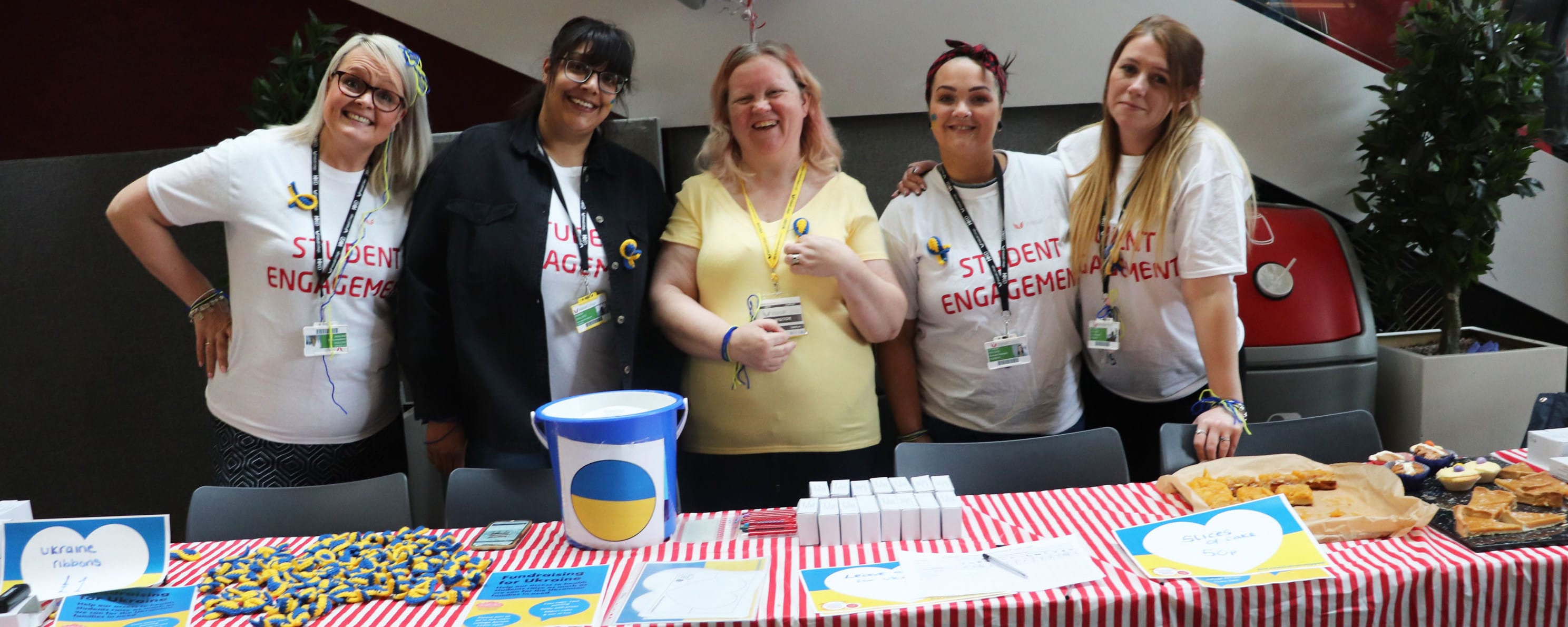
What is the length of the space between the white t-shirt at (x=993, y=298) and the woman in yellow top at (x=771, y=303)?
0.14 meters

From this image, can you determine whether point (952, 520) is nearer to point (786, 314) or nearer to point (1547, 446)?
point (786, 314)

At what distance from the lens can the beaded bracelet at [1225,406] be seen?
6.12ft

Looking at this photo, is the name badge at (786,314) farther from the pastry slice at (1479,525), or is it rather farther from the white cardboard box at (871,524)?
the pastry slice at (1479,525)

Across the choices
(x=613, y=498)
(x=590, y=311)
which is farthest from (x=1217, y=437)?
(x=590, y=311)

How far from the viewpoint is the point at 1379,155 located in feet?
10.6

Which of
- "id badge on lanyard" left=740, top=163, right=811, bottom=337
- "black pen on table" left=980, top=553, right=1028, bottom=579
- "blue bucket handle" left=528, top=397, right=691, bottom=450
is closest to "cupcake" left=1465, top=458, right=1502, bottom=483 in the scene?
"black pen on table" left=980, top=553, right=1028, bottom=579

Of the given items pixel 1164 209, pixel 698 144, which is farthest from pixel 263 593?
pixel 698 144

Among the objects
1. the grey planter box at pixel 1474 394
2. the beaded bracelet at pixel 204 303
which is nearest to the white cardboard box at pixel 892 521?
the beaded bracelet at pixel 204 303

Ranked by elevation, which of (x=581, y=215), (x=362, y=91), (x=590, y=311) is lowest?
(x=590, y=311)

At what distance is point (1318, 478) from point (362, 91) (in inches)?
82.1

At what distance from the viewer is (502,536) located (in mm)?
1511

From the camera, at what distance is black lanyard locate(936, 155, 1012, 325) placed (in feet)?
6.91

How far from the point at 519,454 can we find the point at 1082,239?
1.42m

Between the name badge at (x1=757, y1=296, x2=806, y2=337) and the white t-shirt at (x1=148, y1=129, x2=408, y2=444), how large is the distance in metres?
0.88
